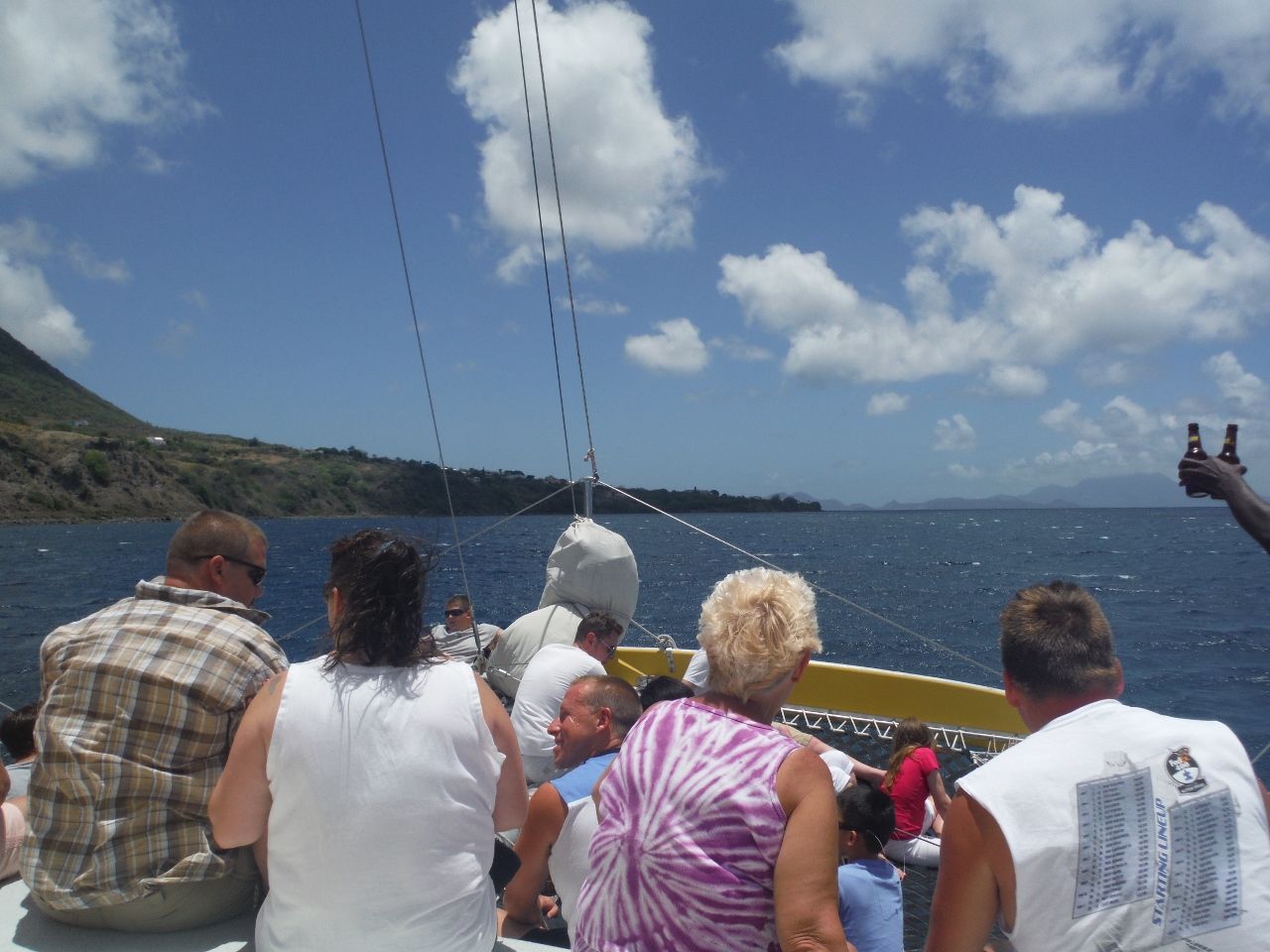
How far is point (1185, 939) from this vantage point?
1.46 meters

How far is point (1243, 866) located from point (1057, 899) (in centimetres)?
35

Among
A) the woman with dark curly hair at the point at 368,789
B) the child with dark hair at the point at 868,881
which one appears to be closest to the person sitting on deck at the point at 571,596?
the child with dark hair at the point at 868,881

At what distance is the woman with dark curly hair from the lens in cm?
178

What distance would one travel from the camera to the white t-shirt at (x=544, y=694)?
3706 millimetres

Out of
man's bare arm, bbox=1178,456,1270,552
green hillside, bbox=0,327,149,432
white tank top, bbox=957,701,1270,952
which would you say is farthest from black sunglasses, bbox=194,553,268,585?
green hillside, bbox=0,327,149,432

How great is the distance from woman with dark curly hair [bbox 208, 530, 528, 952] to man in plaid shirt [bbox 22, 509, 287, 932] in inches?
9.6

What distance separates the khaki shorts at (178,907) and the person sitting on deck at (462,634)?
3.29 meters

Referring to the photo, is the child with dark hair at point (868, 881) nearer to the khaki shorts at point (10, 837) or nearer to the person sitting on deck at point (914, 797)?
the person sitting on deck at point (914, 797)

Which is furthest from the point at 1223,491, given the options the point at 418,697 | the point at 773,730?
the point at 418,697

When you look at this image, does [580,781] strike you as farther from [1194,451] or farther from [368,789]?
[1194,451]

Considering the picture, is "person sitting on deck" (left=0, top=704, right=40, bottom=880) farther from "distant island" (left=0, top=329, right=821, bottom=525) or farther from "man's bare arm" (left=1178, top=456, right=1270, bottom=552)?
"distant island" (left=0, top=329, right=821, bottom=525)

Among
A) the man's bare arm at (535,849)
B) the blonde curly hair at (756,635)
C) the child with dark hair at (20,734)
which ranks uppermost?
the blonde curly hair at (756,635)

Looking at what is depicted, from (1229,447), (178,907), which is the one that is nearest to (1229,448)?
(1229,447)

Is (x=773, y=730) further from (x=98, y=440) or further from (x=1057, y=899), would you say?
(x=98, y=440)
